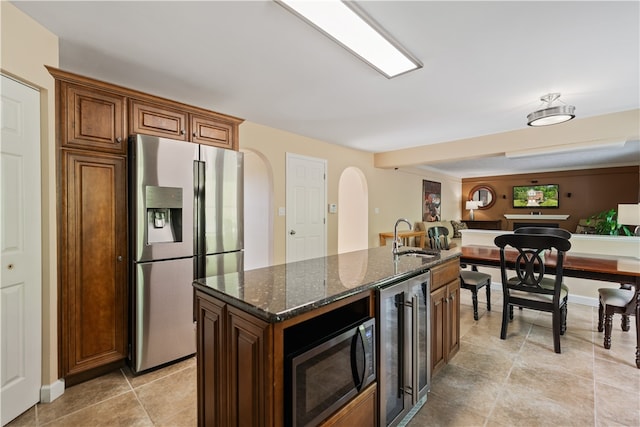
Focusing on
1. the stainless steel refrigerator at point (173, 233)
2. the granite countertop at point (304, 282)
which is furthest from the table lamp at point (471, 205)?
the stainless steel refrigerator at point (173, 233)

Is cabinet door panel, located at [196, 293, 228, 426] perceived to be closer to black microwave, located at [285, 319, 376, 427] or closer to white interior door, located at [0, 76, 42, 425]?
black microwave, located at [285, 319, 376, 427]

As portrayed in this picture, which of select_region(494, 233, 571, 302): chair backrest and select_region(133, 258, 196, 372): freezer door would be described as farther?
select_region(494, 233, 571, 302): chair backrest

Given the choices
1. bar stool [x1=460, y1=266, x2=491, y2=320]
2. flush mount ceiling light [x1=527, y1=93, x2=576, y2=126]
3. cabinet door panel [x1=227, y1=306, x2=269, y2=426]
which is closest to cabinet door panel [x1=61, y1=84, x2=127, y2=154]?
cabinet door panel [x1=227, y1=306, x2=269, y2=426]

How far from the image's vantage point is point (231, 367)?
123 centimetres

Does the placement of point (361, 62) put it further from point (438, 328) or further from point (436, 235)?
point (436, 235)

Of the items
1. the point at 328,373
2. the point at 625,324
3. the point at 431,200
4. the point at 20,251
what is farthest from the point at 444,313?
the point at 431,200

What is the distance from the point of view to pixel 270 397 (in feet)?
3.46

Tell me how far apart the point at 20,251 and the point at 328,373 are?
6.65 ft

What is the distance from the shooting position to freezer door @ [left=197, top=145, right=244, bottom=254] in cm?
262

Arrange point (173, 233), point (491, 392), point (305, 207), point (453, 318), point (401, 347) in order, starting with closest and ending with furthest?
point (401, 347)
point (491, 392)
point (453, 318)
point (173, 233)
point (305, 207)

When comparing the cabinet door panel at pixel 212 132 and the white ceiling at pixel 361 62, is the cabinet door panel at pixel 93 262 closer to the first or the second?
the cabinet door panel at pixel 212 132

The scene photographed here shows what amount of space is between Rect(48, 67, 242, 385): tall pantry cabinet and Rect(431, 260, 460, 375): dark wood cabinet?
2.37 meters

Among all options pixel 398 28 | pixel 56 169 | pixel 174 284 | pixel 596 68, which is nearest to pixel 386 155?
pixel 596 68

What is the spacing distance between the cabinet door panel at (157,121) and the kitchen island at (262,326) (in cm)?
163
